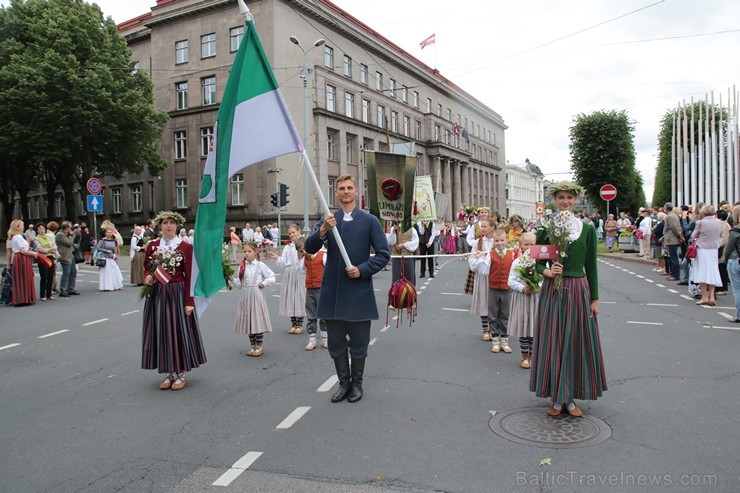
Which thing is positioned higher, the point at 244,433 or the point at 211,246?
the point at 211,246

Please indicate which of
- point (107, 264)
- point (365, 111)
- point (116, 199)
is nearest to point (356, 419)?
point (107, 264)

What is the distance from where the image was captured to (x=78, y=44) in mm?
33094

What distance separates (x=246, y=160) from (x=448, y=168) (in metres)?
59.7

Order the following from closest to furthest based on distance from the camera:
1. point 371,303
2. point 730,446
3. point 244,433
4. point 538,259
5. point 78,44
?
1. point 730,446
2. point 244,433
3. point 538,259
4. point 371,303
5. point 78,44

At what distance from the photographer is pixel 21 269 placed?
1352 centimetres

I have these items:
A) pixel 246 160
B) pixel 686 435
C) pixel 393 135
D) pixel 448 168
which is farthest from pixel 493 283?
pixel 448 168

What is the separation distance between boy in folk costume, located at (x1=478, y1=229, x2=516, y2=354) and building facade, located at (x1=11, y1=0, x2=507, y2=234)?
26.8m

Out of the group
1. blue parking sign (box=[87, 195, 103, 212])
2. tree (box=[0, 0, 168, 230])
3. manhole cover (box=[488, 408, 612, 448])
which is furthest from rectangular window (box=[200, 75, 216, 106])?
manhole cover (box=[488, 408, 612, 448])

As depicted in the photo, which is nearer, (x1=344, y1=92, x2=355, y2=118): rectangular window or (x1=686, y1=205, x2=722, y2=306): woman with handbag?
(x1=686, y1=205, x2=722, y2=306): woman with handbag

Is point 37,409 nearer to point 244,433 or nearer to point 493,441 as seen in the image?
point 244,433

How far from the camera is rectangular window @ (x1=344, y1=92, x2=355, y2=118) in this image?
147 ft

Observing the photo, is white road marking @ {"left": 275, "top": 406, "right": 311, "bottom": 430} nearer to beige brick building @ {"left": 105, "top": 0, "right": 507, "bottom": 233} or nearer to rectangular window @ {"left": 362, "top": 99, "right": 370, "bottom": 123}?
beige brick building @ {"left": 105, "top": 0, "right": 507, "bottom": 233}

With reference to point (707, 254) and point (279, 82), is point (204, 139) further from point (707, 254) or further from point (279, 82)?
point (707, 254)

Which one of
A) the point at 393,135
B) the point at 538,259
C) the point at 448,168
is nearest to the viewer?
the point at 538,259
